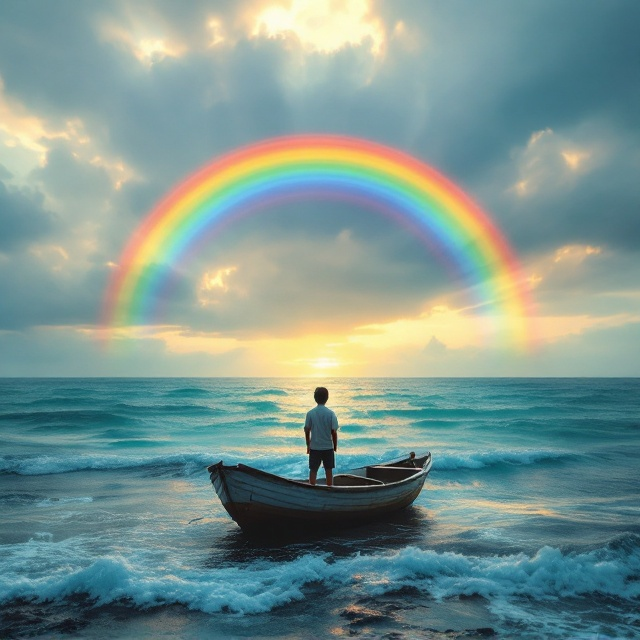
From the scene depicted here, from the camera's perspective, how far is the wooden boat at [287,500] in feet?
31.9

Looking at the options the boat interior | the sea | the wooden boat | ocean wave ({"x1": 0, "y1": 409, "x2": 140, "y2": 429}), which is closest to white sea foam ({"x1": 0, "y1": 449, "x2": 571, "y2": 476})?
the sea

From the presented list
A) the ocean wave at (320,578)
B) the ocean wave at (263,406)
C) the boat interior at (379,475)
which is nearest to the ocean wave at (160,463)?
the boat interior at (379,475)

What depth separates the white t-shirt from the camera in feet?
33.7

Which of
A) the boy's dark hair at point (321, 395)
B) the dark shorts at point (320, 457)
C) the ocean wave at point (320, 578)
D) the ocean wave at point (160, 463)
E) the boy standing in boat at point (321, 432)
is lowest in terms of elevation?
the ocean wave at point (160, 463)

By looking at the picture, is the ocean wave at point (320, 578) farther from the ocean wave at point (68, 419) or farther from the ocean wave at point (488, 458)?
the ocean wave at point (68, 419)

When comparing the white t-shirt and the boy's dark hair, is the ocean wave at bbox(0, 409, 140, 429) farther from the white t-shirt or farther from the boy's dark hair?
the boy's dark hair

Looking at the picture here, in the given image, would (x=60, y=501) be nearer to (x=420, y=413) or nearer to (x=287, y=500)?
(x=287, y=500)

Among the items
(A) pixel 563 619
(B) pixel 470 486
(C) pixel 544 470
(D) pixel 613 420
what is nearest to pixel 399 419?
(D) pixel 613 420

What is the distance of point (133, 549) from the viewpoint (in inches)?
398

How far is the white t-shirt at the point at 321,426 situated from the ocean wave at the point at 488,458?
1269 cm

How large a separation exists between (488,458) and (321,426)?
15.9m

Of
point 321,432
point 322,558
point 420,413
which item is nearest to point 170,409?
point 420,413

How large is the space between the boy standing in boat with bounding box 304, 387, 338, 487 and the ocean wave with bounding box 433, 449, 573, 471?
12.5 m

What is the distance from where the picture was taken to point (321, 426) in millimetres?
10328
